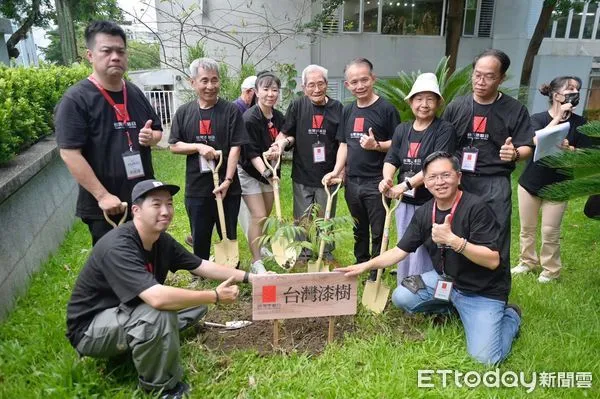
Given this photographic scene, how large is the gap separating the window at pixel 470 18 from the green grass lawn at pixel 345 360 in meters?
12.0

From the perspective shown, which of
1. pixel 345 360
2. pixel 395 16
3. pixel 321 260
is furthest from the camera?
pixel 395 16

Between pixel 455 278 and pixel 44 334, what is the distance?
2.84m

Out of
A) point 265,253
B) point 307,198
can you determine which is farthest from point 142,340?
point 307,198

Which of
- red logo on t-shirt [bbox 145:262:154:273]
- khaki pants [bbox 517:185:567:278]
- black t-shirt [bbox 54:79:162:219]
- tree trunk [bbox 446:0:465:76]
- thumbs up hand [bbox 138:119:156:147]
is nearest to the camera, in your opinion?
red logo on t-shirt [bbox 145:262:154:273]

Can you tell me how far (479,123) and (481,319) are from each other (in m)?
1.40

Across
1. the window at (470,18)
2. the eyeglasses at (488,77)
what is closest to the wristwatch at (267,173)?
the eyeglasses at (488,77)

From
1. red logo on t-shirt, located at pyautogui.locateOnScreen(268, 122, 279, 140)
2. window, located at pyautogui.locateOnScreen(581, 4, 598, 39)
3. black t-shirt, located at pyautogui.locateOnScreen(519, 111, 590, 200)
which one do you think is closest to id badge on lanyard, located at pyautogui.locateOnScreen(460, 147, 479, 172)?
black t-shirt, located at pyautogui.locateOnScreen(519, 111, 590, 200)

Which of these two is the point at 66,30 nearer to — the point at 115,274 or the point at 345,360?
the point at 115,274

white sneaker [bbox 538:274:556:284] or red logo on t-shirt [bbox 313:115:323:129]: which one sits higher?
red logo on t-shirt [bbox 313:115:323:129]

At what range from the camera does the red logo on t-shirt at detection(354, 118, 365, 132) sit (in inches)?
142

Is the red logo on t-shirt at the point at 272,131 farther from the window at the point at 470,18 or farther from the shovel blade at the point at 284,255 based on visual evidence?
the window at the point at 470,18

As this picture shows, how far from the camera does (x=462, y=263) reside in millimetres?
2908

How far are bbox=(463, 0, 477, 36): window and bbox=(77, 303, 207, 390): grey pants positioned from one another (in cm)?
1396

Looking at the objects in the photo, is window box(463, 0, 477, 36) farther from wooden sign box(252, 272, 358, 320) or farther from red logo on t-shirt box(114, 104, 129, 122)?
red logo on t-shirt box(114, 104, 129, 122)
